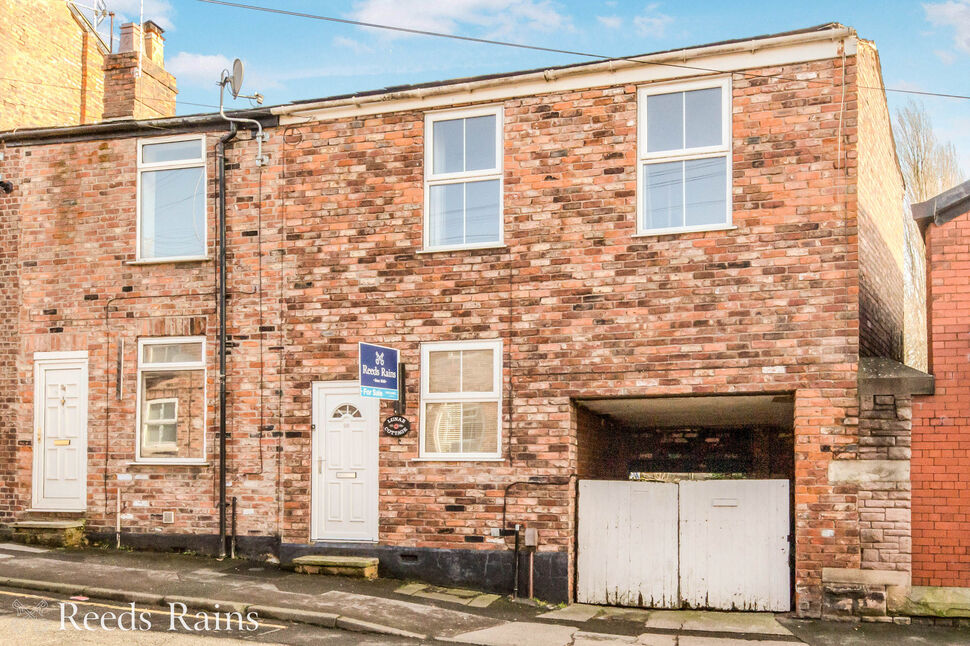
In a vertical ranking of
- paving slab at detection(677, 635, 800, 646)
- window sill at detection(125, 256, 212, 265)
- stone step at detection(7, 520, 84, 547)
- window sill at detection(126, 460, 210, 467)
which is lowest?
paving slab at detection(677, 635, 800, 646)

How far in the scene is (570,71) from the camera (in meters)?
11.7

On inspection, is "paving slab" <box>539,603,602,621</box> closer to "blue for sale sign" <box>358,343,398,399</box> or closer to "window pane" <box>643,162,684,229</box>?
"blue for sale sign" <box>358,343,398,399</box>

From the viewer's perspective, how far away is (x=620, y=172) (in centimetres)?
1155

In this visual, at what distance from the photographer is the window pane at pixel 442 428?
1205 cm

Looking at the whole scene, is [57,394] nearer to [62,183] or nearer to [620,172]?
[62,183]

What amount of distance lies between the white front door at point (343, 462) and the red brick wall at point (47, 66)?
985cm

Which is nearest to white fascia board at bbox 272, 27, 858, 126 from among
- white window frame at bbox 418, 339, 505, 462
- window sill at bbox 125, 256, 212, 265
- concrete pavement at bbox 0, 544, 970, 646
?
window sill at bbox 125, 256, 212, 265

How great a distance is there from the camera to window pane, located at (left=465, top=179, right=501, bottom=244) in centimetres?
1212

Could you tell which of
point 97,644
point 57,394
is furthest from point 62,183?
point 97,644

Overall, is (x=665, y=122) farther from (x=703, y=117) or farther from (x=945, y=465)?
(x=945, y=465)

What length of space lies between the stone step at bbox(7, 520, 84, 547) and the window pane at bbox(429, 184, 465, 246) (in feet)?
20.7

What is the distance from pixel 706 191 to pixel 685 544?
4.14 m

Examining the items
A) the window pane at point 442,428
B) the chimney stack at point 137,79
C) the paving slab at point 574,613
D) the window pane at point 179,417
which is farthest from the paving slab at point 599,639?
the chimney stack at point 137,79

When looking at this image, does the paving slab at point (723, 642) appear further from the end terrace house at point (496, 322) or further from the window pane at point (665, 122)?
the window pane at point (665, 122)
